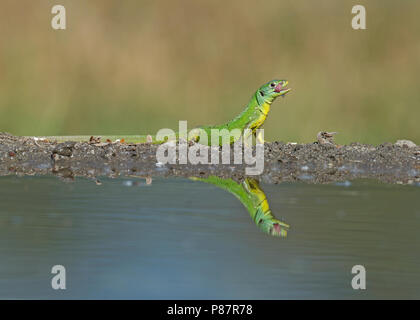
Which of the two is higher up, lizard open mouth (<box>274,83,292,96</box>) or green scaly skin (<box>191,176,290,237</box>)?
lizard open mouth (<box>274,83,292,96</box>)

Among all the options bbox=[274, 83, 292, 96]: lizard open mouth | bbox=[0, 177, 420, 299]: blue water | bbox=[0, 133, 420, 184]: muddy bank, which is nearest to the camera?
bbox=[0, 177, 420, 299]: blue water

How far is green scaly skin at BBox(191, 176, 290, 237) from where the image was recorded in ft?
19.9

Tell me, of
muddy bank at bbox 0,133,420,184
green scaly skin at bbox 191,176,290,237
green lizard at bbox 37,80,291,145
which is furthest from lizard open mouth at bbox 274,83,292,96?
green scaly skin at bbox 191,176,290,237

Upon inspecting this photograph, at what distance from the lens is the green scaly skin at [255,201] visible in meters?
6.07

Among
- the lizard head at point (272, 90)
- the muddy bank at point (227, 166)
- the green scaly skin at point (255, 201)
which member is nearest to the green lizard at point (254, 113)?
the lizard head at point (272, 90)

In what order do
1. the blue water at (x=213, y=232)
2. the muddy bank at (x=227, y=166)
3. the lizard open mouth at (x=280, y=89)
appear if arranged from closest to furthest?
1. the blue water at (x=213, y=232)
2. the muddy bank at (x=227, y=166)
3. the lizard open mouth at (x=280, y=89)

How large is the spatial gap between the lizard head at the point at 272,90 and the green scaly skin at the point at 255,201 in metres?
3.10

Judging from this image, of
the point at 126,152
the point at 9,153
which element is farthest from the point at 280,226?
the point at 9,153

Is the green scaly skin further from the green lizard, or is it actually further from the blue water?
the green lizard

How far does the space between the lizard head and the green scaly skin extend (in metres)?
3.10

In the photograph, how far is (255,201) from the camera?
742cm

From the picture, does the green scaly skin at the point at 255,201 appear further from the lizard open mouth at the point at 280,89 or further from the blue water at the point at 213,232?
the lizard open mouth at the point at 280,89

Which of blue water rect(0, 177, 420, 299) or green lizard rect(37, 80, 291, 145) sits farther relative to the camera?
green lizard rect(37, 80, 291, 145)

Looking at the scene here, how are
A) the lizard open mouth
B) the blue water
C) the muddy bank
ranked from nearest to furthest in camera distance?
1. the blue water
2. the muddy bank
3. the lizard open mouth
